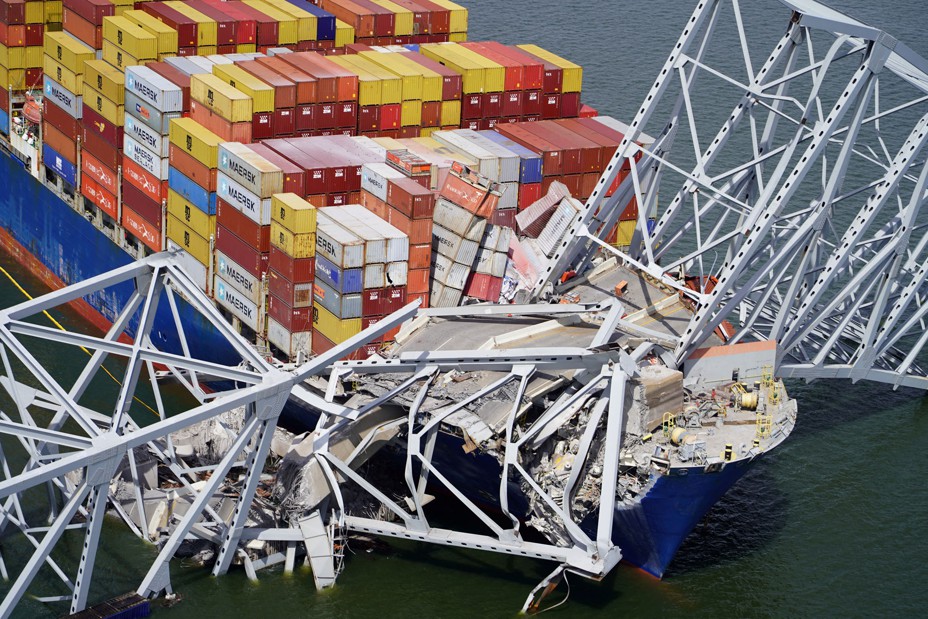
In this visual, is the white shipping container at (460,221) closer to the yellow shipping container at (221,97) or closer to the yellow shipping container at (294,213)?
the yellow shipping container at (294,213)

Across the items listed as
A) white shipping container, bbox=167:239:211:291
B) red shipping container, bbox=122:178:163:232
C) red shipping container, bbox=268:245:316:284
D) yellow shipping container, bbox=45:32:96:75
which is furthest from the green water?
yellow shipping container, bbox=45:32:96:75

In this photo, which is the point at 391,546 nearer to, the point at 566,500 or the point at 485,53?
the point at 566,500

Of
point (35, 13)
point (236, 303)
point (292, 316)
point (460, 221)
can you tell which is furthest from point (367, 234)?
point (35, 13)

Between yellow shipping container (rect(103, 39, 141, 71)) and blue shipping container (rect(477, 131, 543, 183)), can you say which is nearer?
blue shipping container (rect(477, 131, 543, 183))

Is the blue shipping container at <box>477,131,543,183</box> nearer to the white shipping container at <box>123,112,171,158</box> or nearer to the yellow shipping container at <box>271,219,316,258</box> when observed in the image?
the yellow shipping container at <box>271,219,316,258</box>

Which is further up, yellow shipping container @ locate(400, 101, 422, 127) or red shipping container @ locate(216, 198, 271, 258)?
yellow shipping container @ locate(400, 101, 422, 127)

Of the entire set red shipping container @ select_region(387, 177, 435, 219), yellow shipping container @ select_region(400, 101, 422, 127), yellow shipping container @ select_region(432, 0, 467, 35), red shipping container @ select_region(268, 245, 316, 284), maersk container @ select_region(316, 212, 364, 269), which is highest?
yellow shipping container @ select_region(432, 0, 467, 35)

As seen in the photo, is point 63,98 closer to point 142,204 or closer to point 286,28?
point 142,204
